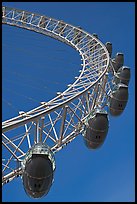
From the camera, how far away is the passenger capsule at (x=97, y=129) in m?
17.8

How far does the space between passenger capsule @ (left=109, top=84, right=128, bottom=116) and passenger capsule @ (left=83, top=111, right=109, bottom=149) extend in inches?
184

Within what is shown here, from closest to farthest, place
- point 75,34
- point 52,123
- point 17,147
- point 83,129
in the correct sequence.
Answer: point 17,147 → point 52,123 → point 83,129 → point 75,34

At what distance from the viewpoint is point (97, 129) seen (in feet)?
58.5

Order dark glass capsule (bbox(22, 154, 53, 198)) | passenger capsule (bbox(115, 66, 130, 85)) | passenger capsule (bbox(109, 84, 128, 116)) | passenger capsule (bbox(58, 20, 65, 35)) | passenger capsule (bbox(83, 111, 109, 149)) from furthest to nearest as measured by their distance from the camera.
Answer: passenger capsule (bbox(58, 20, 65, 35))
passenger capsule (bbox(115, 66, 130, 85))
passenger capsule (bbox(109, 84, 128, 116))
passenger capsule (bbox(83, 111, 109, 149))
dark glass capsule (bbox(22, 154, 53, 198))

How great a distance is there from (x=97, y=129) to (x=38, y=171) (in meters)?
5.23

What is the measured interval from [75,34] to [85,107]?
42.8 ft

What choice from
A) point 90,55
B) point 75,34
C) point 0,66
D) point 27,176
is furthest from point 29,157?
point 75,34

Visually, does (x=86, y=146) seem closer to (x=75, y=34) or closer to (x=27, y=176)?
(x=27, y=176)

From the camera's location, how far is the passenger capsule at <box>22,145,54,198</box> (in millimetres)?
13312

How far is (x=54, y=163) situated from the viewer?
46.5 feet

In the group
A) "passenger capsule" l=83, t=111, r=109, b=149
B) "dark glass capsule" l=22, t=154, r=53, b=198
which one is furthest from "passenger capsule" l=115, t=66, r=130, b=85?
"dark glass capsule" l=22, t=154, r=53, b=198

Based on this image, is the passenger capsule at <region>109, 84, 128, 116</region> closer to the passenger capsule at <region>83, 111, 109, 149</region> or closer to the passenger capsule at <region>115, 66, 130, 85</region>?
the passenger capsule at <region>115, 66, 130, 85</region>

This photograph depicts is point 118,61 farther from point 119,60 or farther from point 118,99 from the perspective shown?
point 118,99

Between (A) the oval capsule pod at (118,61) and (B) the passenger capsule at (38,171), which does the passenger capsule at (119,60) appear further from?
(B) the passenger capsule at (38,171)
